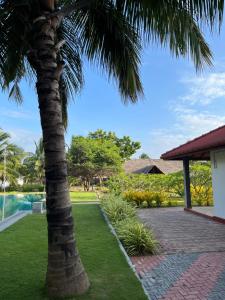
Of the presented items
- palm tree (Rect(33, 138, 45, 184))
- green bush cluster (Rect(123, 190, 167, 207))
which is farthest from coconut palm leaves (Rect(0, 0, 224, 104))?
palm tree (Rect(33, 138, 45, 184))

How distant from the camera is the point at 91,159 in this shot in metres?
47.1

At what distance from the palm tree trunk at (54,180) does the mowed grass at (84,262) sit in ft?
1.03

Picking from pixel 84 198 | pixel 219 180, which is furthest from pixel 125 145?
pixel 219 180

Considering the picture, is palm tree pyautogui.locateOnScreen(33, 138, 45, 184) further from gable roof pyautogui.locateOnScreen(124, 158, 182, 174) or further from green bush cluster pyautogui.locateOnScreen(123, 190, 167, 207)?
green bush cluster pyautogui.locateOnScreen(123, 190, 167, 207)

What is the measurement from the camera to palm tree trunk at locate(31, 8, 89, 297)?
5359 mm

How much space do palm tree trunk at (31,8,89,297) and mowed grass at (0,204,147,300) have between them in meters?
0.31

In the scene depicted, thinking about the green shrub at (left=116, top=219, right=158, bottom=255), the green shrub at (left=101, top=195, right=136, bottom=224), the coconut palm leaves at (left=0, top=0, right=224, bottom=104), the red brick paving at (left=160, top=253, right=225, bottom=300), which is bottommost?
the red brick paving at (left=160, top=253, right=225, bottom=300)

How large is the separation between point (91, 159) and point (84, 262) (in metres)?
39.6

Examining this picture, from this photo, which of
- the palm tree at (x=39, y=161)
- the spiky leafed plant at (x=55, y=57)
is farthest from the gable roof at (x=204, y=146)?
the palm tree at (x=39, y=161)

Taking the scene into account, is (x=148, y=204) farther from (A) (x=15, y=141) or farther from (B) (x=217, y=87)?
(A) (x=15, y=141)

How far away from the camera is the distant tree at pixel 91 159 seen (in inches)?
1853

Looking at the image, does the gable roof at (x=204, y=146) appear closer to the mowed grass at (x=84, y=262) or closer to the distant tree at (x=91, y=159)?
the mowed grass at (x=84, y=262)

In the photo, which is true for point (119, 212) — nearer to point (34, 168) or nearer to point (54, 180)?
point (54, 180)

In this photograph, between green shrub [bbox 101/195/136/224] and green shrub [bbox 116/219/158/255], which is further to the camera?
green shrub [bbox 101/195/136/224]
